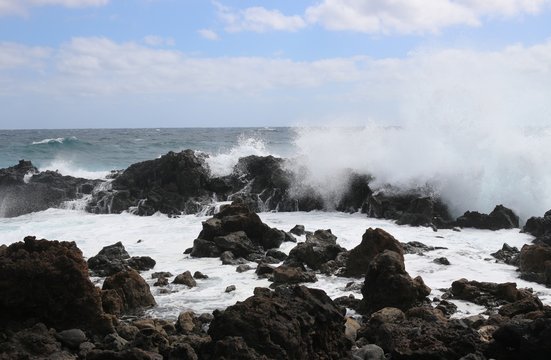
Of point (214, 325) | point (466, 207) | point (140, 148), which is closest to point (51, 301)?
point (214, 325)

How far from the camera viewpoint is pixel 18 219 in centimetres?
1812

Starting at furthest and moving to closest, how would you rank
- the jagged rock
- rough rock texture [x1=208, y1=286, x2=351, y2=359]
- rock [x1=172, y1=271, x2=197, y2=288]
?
the jagged rock
rock [x1=172, y1=271, x2=197, y2=288]
rough rock texture [x1=208, y1=286, x2=351, y2=359]

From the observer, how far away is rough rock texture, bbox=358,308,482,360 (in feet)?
18.5

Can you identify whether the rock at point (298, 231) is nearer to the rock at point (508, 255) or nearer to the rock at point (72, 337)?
the rock at point (508, 255)

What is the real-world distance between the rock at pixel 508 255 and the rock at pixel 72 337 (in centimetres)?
821

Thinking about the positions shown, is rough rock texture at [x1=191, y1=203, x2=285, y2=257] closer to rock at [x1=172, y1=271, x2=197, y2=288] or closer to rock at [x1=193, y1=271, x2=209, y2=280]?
rock at [x1=193, y1=271, x2=209, y2=280]

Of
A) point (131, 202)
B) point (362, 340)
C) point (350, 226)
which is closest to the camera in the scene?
point (362, 340)

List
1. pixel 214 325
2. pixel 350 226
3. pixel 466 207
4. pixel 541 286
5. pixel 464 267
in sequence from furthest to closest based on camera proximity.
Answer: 1. pixel 466 207
2. pixel 350 226
3. pixel 464 267
4. pixel 541 286
5. pixel 214 325

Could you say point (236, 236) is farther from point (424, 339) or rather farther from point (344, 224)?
point (424, 339)

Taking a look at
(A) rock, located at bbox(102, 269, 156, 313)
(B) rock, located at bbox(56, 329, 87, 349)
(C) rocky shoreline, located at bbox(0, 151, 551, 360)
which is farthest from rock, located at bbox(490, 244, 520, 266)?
(B) rock, located at bbox(56, 329, 87, 349)

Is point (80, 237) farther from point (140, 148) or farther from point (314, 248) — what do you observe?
point (140, 148)

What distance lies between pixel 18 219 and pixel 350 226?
1071 cm

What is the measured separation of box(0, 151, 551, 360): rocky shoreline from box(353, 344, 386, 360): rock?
0.06ft

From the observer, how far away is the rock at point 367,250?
33.4 feet
